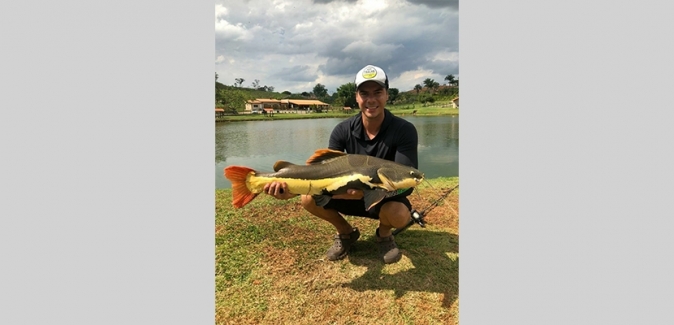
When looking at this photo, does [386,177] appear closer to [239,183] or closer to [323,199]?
[323,199]

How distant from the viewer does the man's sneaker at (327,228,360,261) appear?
116 inches

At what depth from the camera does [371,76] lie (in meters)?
2.64

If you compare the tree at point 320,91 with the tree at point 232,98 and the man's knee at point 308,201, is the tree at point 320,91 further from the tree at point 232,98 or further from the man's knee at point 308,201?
the man's knee at point 308,201

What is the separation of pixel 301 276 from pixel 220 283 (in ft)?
2.03

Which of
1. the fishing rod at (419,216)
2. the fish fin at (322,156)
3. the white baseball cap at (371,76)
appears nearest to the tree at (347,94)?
the white baseball cap at (371,76)

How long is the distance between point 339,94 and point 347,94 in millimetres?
126

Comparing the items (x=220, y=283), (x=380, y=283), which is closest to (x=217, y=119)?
(x=220, y=283)

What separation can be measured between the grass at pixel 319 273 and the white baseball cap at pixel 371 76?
1490 mm

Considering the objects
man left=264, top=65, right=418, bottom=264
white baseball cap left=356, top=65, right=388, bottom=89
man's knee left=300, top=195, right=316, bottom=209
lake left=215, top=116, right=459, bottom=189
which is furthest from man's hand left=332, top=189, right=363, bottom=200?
white baseball cap left=356, top=65, right=388, bottom=89

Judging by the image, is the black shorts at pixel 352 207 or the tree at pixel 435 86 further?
the tree at pixel 435 86

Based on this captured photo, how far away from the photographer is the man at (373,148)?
8.86 feet

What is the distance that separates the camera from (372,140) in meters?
2.85

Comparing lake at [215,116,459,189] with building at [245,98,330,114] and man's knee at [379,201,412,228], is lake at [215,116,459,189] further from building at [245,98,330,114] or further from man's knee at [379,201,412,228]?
man's knee at [379,201,412,228]

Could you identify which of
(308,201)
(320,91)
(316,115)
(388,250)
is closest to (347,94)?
(320,91)
